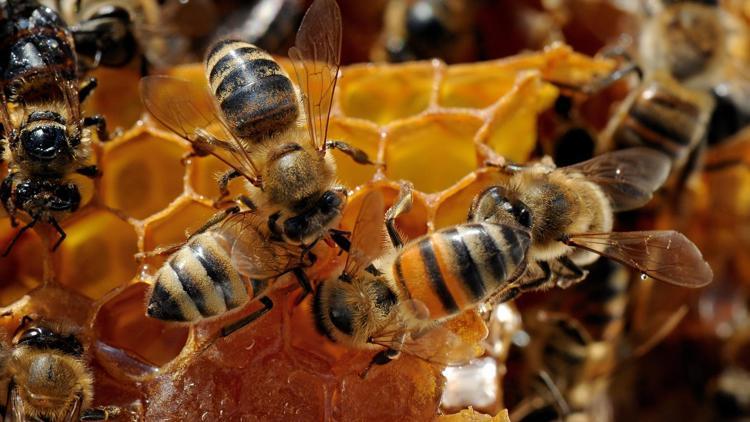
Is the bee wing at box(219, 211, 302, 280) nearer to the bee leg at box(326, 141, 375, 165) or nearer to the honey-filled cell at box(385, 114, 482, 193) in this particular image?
the bee leg at box(326, 141, 375, 165)

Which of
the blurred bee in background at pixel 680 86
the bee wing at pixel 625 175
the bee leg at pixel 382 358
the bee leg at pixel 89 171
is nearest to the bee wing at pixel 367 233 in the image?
the bee leg at pixel 382 358

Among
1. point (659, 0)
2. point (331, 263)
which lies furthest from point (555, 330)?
point (659, 0)

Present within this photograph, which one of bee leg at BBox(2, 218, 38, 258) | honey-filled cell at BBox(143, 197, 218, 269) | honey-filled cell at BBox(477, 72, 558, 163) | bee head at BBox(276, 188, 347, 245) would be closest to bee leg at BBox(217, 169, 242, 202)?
honey-filled cell at BBox(143, 197, 218, 269)

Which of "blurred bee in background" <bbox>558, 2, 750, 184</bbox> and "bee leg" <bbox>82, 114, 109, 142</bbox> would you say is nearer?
"bee leg" <bbox>82, 114, 109, 142</bbox>

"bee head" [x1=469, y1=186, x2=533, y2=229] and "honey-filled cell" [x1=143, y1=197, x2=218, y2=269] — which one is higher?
"bee head" [x1=469, y1=186, x2=533, y2=229]

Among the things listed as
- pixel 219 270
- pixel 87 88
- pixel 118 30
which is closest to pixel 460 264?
pixel 219 270
